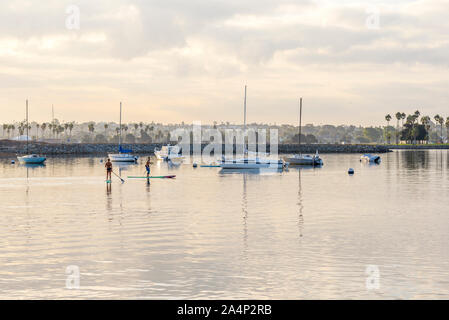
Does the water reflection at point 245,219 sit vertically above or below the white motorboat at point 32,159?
below

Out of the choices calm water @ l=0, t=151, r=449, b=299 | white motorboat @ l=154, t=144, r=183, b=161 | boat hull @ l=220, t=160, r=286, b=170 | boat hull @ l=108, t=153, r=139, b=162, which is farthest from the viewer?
white motorboat @ l=154, t=144, r=183, b=161

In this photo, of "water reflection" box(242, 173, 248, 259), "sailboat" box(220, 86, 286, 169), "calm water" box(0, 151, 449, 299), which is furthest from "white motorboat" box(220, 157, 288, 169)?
"calm water" box(0, 151, 449, 299)

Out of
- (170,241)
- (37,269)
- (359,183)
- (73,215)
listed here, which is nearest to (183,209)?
(73,215)

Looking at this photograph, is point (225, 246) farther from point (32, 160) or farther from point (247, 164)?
point (32, 160)

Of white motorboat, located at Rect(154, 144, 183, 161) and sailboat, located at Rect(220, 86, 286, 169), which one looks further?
white motorboat, located at Rect(154, 144, 183, 161)

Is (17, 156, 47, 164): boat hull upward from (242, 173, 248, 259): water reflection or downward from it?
upward

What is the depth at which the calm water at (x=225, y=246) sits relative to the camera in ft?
53.6

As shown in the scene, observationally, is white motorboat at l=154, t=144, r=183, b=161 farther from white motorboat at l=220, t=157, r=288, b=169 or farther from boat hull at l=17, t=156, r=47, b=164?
white motorboat at l=220, t=157, r=288, b=169

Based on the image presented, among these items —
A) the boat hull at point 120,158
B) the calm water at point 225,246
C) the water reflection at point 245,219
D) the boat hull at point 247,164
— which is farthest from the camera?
the boat hull at point 120,158

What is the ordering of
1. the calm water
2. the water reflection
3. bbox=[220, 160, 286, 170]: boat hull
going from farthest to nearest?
bbox=[220, 160, 286, 170]: boat hull
the water reflection
the calm water

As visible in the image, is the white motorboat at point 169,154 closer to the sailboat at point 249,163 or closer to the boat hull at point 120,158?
the boat hull at point 120,158

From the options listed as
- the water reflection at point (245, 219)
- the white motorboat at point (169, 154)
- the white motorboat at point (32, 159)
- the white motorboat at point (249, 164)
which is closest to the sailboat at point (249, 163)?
the white motorboat at point (249, 164)

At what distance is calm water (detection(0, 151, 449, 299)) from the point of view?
1633 cm
